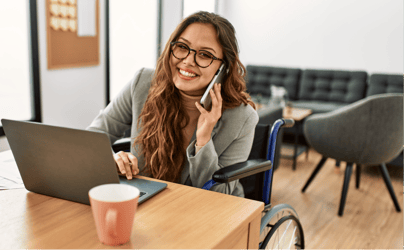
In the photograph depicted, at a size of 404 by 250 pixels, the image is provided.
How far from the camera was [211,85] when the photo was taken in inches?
49.8

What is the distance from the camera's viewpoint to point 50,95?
2947mm

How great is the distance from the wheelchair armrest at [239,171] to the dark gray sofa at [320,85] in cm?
319

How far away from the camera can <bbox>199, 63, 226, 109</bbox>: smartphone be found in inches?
48.8

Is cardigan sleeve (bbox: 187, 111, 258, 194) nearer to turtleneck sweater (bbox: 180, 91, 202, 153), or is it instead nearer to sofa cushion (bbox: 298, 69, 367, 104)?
turtleneck sweater (bbox: 180, 91, 202, 153)

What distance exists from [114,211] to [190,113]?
2.82 feet

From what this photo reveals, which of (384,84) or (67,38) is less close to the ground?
(67,38)

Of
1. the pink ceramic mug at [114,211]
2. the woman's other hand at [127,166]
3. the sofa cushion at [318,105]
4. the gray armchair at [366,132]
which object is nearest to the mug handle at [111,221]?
the pink ceramic mug at [114,211]

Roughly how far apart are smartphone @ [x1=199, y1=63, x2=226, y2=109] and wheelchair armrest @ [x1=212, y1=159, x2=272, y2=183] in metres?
0.27

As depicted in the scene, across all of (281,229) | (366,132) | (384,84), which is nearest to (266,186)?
(281,229)

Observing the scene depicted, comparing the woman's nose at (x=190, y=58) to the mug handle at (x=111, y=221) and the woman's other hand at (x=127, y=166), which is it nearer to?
the woman's other hand at (x=127, y=166)

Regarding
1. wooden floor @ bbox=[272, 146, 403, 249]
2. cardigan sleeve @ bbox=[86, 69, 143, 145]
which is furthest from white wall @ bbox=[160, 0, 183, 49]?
cardigan sleeve @ bbox=[86, 69, 143, 145]

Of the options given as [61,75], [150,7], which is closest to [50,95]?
[61,75]

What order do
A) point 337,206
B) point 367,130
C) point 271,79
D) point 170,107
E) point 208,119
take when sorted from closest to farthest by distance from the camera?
point 208,119 < point 170,107 < point 367,130 < point 337,206 < point 271,79

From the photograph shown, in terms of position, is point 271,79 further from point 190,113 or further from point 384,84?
point 190,113
